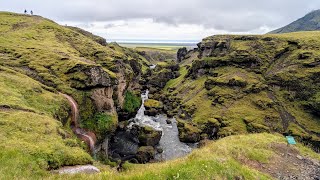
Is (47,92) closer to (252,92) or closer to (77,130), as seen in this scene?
(77,130)

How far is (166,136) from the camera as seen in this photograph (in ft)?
311

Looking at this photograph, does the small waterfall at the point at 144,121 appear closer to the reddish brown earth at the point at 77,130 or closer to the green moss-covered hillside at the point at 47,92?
the green moss-covered hillside at the point at 47,92

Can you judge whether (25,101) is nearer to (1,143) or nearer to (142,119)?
(1,143)

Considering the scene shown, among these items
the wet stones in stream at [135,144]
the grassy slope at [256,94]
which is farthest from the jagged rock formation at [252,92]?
the wet stones in stream at [135,144]

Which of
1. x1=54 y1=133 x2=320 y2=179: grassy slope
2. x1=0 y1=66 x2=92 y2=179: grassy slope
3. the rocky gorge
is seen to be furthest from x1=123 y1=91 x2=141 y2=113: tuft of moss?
x1=54 y1=133 x2=320 y2=179: grassy slope

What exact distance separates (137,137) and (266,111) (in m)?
58.0

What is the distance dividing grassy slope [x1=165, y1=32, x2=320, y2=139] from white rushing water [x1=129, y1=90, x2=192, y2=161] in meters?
15.1

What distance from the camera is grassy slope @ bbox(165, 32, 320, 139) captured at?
10936cm

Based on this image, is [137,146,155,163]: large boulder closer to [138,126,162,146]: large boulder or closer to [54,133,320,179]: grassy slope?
[138,126,162,146]: large boulder

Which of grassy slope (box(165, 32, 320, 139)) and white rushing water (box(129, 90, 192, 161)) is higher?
grassy slope (box(165, 32, 320, 139))

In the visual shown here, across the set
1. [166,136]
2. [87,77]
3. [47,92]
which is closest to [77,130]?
[47,92]

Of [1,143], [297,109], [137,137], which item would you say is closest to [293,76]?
[297,109]

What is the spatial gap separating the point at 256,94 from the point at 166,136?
50.9 meters

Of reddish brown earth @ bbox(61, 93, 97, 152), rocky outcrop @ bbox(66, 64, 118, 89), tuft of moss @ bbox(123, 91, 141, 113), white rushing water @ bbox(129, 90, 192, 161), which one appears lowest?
white rushing water @ bbox(129, 90, 192, 161)
